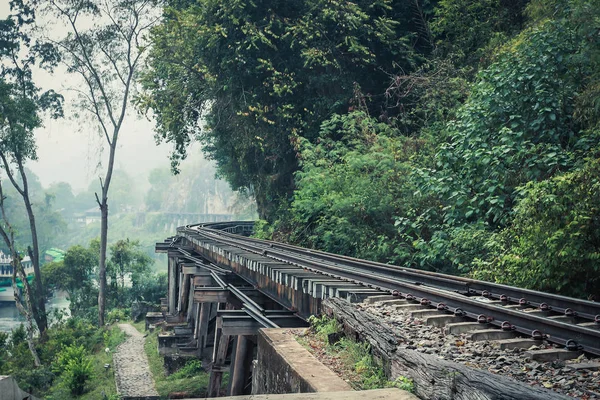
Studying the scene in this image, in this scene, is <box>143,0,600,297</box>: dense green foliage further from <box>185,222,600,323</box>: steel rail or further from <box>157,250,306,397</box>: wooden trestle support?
<box>157,250,306,397</box>: wooden trestle support

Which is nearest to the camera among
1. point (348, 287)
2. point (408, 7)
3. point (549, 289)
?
point (348, 287)

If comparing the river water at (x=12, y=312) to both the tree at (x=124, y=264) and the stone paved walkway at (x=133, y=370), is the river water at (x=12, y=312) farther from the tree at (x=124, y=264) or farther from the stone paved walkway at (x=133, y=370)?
the stone paved walkway at (x=133, y=370)

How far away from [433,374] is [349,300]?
2.49 metres

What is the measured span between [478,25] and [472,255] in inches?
340

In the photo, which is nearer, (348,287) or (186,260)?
(348,287)

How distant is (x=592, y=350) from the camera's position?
411cm

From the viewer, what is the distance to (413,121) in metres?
16.7

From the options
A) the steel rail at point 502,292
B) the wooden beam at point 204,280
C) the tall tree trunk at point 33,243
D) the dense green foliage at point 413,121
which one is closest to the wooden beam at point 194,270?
the wooden beam at point 204,280

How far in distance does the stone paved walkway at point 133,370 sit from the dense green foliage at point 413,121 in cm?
576

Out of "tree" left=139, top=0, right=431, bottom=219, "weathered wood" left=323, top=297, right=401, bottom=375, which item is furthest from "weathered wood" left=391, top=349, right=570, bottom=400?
"tree" left=139, top=0, right=431, bottom=219

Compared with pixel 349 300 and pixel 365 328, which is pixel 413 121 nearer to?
pixel 349 300

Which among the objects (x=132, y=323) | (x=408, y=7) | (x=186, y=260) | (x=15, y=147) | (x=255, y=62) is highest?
(x=408, y=7)

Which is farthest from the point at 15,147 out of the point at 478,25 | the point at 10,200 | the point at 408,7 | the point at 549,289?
Result: the point at 10,200

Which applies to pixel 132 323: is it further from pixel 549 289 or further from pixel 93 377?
pixel 549 289
